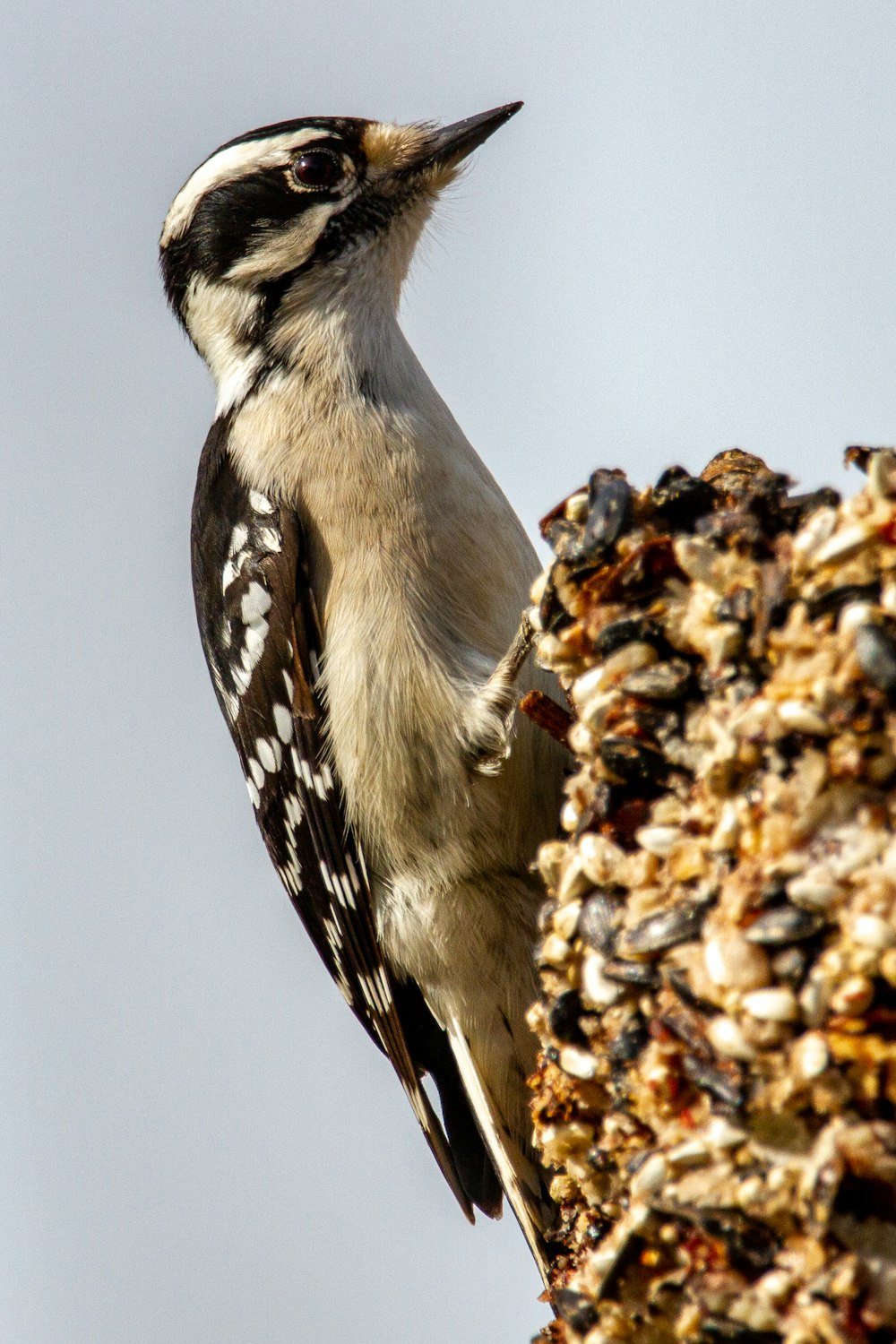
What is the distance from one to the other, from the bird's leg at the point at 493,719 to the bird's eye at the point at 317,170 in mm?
1807

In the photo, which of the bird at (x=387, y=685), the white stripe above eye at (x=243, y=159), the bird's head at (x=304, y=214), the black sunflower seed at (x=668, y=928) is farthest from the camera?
the white stripe above eye at (x=243, y=159)

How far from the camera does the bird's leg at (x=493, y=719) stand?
12.8ft

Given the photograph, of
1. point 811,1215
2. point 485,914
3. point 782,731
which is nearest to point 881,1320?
point 811,1215

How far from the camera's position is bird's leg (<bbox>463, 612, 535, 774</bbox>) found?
3904 mm

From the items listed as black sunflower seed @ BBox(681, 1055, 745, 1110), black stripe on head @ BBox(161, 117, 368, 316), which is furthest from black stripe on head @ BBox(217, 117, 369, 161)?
black sunflower seed @ BBox(681, 1055, 745, 1110)

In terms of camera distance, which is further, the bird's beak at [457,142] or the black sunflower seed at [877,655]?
the bird's beak at [457,142]

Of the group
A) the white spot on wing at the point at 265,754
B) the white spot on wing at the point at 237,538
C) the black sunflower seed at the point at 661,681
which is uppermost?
Answer: the white spot on wing at the point at 237,538

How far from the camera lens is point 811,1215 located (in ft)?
6.49

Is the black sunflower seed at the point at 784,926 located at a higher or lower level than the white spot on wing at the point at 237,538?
lower

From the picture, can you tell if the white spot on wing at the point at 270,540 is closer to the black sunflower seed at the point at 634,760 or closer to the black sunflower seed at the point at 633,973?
the black sunflower seed at the point at 634,760

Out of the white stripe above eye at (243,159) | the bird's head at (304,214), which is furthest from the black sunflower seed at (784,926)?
the white stripe above eye at (243,159)

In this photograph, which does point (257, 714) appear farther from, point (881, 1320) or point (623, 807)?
point (881, 1320)

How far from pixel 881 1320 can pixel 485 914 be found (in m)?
2.26

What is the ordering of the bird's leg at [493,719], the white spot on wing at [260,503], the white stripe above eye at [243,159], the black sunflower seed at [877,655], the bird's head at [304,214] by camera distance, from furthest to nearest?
the white stripe above eye at [243,159] < the bird's head at [304,214] < the white spot on wing at [260,503] < the bird's leg at [493,719] < the black sunflower seed at [877,655]
